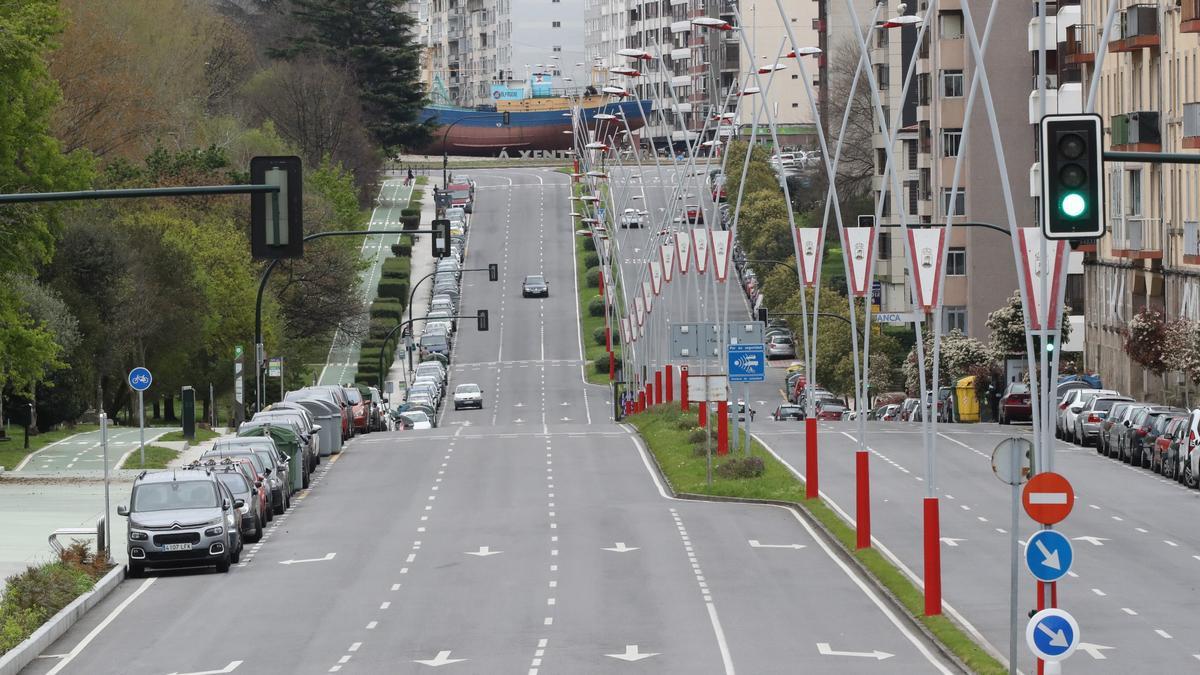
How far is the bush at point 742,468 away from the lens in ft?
149

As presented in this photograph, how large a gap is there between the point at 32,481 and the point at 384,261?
91975 mm

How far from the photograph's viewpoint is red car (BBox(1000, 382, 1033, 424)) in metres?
65.1

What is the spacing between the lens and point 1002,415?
65.7m

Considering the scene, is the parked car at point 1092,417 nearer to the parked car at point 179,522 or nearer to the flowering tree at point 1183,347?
the flowering tree at point 1183,347

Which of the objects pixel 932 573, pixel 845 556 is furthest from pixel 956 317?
pixel 932 573

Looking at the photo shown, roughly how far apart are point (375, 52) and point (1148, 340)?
340ft

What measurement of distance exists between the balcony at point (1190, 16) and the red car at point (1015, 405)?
11.9 m

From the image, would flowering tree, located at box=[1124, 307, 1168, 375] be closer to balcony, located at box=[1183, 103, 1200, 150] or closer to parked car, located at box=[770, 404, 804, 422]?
balcony, located at box=[1183, 103, 1200, 150]

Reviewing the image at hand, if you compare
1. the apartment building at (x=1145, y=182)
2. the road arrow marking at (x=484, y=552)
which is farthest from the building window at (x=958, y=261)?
the road arrow marking at (x=484, y=552)

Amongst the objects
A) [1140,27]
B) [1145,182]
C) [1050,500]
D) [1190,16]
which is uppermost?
[1140,27]

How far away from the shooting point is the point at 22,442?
61.3 m

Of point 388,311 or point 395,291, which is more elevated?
point 395,291

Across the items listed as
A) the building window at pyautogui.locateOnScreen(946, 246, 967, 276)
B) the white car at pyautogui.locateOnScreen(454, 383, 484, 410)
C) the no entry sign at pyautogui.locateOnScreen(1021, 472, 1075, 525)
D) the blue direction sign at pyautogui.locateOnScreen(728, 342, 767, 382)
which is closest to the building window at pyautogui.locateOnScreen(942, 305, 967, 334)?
the building window at pyautogui.locateOnScreen(946, 246, 967, 276)

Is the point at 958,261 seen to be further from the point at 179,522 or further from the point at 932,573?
the point at 932,573
